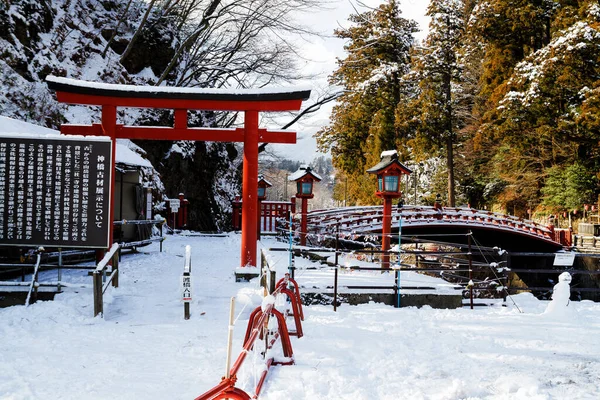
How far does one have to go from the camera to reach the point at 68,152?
9016 millimetres

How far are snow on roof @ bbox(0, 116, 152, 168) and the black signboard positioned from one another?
0.15 ft

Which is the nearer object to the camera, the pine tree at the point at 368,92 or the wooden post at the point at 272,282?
the wooden post at the point at 272,282

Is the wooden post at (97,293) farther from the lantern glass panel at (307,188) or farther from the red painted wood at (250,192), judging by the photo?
the lantern glass panel at (307,188)

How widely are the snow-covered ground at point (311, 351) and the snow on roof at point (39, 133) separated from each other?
3008mm

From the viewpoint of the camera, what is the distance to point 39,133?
38.4 feet

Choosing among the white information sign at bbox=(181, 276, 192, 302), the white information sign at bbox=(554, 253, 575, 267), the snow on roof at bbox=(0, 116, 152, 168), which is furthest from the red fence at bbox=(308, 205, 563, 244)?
the white information sign at bbox=(181, 276, 192, 302)

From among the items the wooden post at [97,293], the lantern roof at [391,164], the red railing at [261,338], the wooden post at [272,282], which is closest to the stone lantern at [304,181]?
the lantern roof at [391,164]

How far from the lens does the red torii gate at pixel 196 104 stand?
33.9ft

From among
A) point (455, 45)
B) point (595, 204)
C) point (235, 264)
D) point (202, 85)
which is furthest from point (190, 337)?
point (455, 45)

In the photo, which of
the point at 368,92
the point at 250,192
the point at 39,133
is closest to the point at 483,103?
the point at 368,92

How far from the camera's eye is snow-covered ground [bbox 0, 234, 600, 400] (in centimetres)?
464

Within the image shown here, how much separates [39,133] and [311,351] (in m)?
9.73

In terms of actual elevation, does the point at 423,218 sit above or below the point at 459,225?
above

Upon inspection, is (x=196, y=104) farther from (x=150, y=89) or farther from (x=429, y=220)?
(x=429, y=220)
